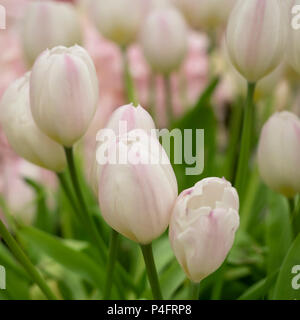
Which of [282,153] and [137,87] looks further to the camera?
[137,87]

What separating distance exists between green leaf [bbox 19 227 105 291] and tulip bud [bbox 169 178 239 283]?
0.12 metres

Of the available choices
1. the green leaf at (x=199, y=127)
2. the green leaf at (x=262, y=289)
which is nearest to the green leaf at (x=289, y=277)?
the green leaf at (x=262, y=289)

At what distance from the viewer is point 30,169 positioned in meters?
0.52

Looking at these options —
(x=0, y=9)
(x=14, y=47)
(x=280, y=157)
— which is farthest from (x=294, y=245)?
(x=14, y=47)

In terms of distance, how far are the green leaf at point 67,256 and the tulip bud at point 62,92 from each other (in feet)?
0.28

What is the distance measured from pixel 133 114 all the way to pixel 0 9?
173mm

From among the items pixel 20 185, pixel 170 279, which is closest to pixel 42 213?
pixel 20 185

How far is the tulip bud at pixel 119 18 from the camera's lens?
1.41 ft

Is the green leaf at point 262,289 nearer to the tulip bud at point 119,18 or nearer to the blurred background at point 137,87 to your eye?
the blurred background at point 137,87

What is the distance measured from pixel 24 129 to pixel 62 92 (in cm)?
3

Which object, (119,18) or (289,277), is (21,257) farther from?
(119,18)

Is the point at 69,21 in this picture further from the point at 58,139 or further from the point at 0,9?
the point at 58,139

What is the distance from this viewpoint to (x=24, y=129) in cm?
28

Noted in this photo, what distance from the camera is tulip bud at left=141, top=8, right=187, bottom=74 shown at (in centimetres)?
41
